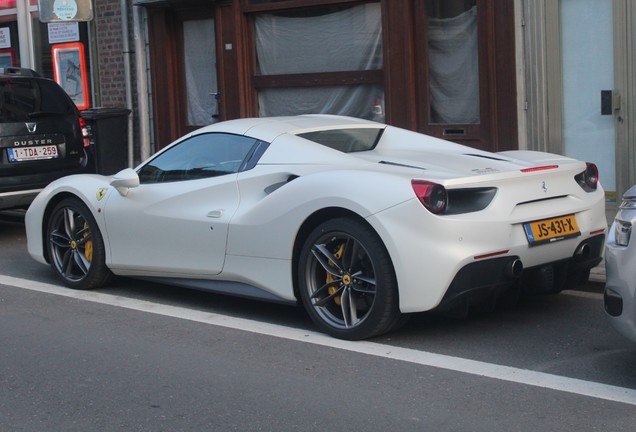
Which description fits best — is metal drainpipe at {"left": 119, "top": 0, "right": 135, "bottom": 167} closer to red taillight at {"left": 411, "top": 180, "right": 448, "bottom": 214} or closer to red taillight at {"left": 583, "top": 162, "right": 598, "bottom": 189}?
red taillight at {"left": 583, "top": 162, "right": 598, "bottom": 189}

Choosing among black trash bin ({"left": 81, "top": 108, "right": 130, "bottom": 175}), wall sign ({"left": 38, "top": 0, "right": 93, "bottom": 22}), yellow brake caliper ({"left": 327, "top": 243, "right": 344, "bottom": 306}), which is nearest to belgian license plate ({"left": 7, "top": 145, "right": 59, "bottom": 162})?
black trash bin ({"left": 81, "top": 108, "right": 130, "bottom": 175})

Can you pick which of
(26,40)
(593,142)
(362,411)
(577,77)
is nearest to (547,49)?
(577,77)

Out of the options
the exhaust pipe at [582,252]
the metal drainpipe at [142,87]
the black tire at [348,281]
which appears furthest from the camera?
the metal drainpipe at [142,87]

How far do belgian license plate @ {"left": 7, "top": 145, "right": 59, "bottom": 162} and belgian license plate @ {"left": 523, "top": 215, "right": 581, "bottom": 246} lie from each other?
20.2 feet

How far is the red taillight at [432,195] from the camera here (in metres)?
5.77

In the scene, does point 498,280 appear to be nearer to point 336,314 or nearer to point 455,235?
point 455,235

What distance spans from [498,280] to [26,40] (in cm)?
1263

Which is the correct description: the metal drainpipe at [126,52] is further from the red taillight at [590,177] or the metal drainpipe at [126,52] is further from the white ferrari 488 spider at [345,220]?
the red taillight at [590,177]

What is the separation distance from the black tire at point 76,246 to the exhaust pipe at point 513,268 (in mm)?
3279

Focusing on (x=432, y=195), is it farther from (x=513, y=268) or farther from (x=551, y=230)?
(x=551, y=230)

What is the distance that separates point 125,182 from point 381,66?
17.8ft

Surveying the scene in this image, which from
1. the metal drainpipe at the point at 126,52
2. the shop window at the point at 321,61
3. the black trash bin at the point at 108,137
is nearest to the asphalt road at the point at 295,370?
the shop window at the point at 321,61

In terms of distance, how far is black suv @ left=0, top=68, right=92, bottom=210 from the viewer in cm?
1033

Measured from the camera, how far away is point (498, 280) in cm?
596
